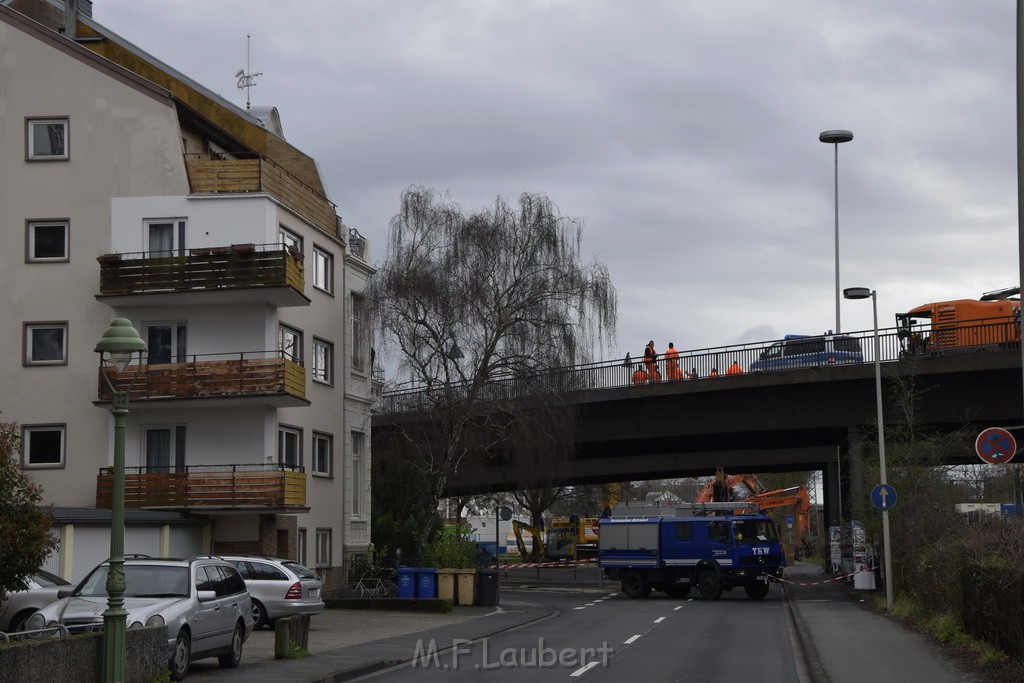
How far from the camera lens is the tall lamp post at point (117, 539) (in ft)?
45.3

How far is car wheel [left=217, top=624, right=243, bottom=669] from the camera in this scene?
18609 mm

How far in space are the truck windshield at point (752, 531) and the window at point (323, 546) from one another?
40.7 ft

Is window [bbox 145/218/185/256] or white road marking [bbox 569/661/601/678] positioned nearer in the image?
white road marking [bbox 569/661/601/678]

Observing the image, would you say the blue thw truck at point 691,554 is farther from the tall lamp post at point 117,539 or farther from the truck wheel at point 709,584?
the tall lamp post at point 117,539

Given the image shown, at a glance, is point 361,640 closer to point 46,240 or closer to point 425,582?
point 425,582

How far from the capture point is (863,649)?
20.2 m

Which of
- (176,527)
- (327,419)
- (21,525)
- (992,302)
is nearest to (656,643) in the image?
(21,525)

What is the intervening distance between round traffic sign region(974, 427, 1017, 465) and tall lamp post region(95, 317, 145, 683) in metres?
12.3

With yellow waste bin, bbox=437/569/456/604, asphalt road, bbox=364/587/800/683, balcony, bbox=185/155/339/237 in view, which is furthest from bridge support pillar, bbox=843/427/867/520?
balcony, bbox=185/155/339/237

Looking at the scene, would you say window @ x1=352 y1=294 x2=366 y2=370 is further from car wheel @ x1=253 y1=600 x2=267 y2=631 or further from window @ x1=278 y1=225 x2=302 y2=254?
car wheel @ x1=253 y1=600 x2=267 y2=631

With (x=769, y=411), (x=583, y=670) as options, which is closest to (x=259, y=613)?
(x=583, y=670)

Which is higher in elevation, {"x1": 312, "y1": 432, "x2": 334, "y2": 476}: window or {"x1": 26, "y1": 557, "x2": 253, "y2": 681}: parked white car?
{"x1": 312, "y1": 432, "x2": 334, "y2": 476}: window

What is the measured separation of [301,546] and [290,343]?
19.2 ft

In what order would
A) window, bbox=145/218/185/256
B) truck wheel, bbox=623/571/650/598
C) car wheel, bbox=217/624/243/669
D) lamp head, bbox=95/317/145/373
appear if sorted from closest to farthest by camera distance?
lamp head, bbox=95/317/145/373
car wheel, bbox=217/624/243/669
window, bbox=145/218/185/256
truck wheel, bbox=623/571/650/598
